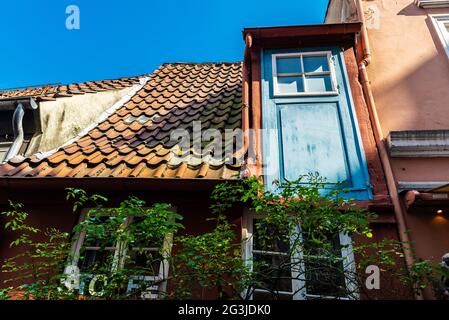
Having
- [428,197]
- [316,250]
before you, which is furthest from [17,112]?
[428,197]

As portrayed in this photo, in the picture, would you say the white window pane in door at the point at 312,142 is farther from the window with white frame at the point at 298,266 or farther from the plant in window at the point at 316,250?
the plant in window at the point at 316,250

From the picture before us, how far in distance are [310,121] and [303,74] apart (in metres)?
1.15

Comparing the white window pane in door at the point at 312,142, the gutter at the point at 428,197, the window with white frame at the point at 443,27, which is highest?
the window with white frame at the point at 443,27

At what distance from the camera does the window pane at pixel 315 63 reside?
5.82m

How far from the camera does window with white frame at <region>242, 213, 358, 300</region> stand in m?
3.28

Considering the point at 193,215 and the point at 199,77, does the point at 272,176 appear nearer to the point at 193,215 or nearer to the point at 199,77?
the point at 193,215

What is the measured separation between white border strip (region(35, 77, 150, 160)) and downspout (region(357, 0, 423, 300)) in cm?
536

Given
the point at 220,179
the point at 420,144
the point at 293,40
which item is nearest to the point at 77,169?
the point at 220,179

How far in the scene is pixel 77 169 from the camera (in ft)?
15.1

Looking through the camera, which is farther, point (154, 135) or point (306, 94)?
point (154, 135)

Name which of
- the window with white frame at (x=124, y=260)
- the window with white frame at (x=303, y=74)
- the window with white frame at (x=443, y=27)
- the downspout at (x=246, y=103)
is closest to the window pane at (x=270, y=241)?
the downspout at (x=246, y=103)

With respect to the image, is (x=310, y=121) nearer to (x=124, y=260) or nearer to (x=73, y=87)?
(x=124, y=260)

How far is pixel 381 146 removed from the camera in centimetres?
482
